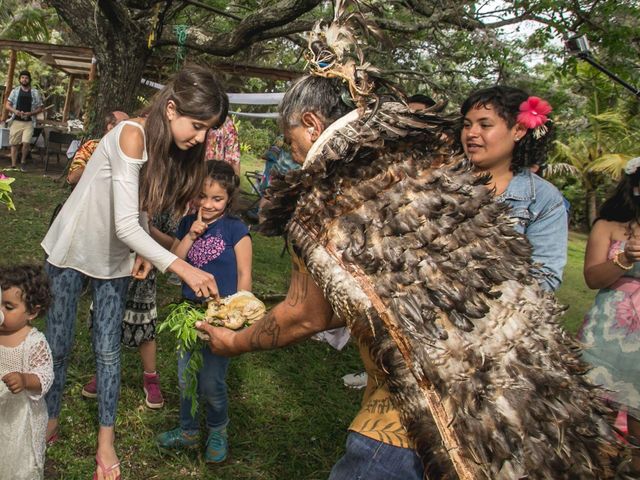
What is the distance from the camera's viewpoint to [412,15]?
28.6 ft

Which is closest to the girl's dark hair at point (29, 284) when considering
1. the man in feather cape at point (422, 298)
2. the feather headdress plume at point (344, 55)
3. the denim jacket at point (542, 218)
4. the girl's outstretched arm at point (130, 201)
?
the girl's outstretched arm at point (130, 201)

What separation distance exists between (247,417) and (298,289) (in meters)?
2.28

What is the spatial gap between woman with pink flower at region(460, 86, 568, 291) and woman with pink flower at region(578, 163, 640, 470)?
0.30 metres

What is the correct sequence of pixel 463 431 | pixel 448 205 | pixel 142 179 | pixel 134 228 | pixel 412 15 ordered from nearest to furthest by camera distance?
pixel 463 431 < pixel 448 205 < pixel 134 228 < pixel 142 179 < pixel 412 15

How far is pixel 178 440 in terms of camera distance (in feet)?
10.9

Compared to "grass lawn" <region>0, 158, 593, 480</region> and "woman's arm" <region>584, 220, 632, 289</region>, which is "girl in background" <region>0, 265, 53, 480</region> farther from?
"woman's arm" <region>584, 220, 632, 289</region>

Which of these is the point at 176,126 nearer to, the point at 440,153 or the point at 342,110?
the point at 342,110

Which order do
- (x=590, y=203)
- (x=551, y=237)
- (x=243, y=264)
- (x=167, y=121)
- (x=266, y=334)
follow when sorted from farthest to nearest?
(x=590, y=203), (x=243, y=264), (x=551, y=237), (x=167, y=121), (x=266, y=334)

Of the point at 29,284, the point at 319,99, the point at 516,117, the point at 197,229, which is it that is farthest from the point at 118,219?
the point at 516,117

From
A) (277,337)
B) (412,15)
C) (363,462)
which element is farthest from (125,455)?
(412,15)

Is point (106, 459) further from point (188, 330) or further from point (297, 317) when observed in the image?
point (297, 317)

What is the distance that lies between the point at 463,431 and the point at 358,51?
1247mm

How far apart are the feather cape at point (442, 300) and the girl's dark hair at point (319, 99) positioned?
12 cm

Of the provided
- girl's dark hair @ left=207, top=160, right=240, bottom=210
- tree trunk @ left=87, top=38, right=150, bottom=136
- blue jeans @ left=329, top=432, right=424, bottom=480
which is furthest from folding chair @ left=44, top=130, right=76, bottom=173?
blue jeans @ left=329, top=432, right=424, bottom=480
